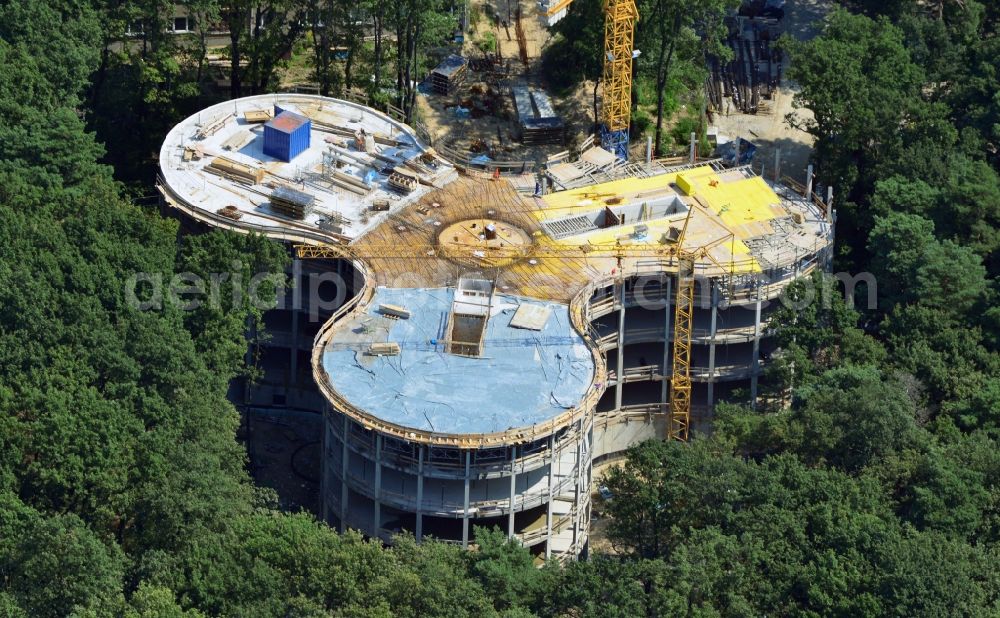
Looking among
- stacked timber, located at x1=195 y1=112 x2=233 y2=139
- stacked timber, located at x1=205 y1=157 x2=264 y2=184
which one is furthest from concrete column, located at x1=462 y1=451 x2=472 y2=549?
stacked timber, located at x1=195 y1=112 x2=233 y2=139

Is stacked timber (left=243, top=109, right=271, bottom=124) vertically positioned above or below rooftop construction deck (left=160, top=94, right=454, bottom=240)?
above

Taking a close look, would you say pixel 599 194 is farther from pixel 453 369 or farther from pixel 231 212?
pixel 231 212

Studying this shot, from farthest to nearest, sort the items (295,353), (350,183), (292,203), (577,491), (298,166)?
(298,166) < (350,183) < (295,353) < (292,203) < (577,491)

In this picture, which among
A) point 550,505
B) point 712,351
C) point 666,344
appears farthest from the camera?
point 712,351

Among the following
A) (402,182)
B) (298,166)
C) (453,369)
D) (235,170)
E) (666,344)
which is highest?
(235,170)

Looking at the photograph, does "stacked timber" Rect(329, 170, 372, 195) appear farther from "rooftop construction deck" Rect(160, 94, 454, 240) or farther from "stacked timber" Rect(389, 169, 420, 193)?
"stacked timber" Rect(389, 169, 420, 193)

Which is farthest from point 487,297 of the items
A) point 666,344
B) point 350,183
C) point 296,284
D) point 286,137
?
point 286,137

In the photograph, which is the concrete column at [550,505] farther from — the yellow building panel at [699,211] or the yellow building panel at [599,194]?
the yellow building panel at [599,194]

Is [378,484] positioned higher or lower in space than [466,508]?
higher

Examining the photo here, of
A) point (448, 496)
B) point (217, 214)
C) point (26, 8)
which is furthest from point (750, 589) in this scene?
point (26, 8)
